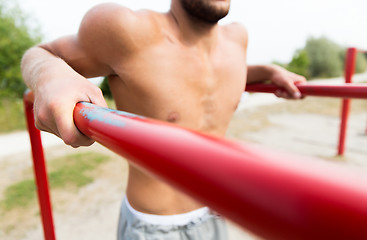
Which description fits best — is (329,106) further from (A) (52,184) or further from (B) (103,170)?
(A) (52,184)

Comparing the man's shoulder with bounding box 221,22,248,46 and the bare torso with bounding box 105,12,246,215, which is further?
the man's shoulder with bounding box 221,22,248,46

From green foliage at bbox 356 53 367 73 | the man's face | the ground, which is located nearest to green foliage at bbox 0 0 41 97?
the ground

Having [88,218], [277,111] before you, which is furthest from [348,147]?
[88,218]

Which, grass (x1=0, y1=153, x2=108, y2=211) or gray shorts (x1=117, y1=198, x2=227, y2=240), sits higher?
gray shorts (x1=117, y1=198, x2=227, y2=240)

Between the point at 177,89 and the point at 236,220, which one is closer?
the point at 236,220

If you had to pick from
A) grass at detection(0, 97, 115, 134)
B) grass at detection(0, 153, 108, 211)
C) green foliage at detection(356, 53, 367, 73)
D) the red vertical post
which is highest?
the red vertical post

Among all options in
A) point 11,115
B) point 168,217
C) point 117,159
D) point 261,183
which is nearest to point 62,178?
point 117,159

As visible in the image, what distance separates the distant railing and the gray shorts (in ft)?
1.82

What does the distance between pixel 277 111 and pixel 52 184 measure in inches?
125

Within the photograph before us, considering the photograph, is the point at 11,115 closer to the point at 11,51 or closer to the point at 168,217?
the point at 11,51

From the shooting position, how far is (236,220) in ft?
0.47

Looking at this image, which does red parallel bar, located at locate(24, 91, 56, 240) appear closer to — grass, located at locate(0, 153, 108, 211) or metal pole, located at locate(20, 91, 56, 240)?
metal pole, located at locate(20, 91, 56, 240)

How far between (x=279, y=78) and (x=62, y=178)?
1608 millimetres

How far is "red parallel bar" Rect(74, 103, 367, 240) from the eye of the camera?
4.6 inches
